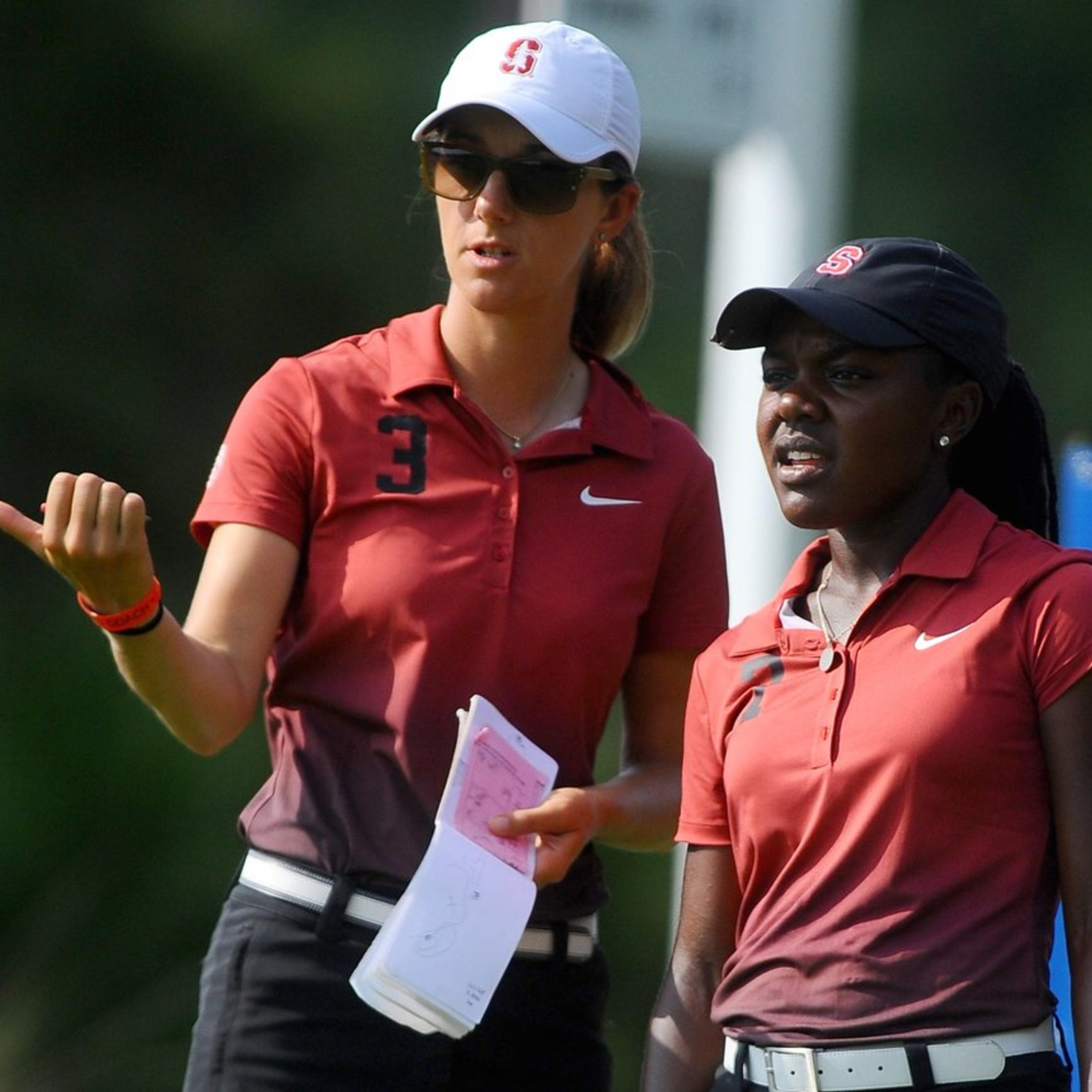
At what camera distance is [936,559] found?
9.96 feet

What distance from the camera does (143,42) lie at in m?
8.82

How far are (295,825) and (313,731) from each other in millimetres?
145

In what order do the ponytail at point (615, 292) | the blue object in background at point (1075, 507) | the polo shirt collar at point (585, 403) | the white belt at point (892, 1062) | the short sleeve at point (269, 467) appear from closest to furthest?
1. the white belt at point (892, 1062)
2. the short sleeve at point (269, 467)
3. the polo shirt collar at point (585, 403)
4. the blue object in background at point (1075, 507)
5. the ponytail at point (615, 292)

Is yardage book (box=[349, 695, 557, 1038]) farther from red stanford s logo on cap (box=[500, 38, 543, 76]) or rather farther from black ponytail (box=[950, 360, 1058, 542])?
red stanford s logo on cap (box=[500, 38, 543, 76])

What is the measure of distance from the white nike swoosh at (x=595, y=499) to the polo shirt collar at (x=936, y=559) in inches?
14.1

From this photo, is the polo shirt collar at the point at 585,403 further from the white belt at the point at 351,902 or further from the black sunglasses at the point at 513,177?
the white belt at the point at 351,902

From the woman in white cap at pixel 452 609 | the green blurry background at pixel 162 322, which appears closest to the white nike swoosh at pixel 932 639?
the woman in white cap at pixel 452 609

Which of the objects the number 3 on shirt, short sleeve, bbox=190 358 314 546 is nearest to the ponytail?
the number 3 on shirt

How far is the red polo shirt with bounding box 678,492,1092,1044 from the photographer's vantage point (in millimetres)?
2836

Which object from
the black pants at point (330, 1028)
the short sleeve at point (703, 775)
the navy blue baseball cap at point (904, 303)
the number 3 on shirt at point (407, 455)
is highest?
the navy blue baseball cap at point (904, 303)

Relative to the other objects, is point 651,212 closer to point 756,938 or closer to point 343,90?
point 756,938

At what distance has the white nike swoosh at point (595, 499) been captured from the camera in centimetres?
353

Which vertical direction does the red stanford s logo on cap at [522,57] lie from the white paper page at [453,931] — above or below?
above

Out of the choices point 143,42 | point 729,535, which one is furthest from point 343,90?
point 729,535
